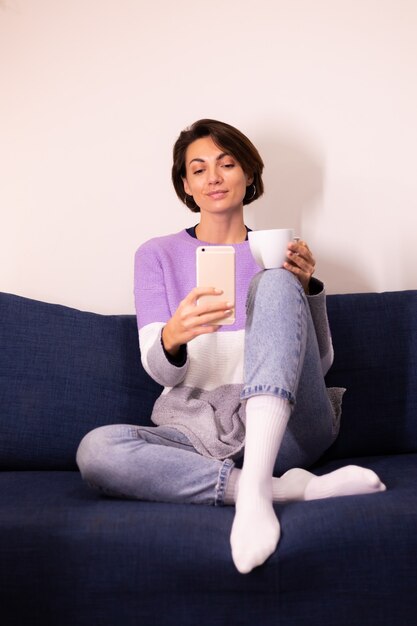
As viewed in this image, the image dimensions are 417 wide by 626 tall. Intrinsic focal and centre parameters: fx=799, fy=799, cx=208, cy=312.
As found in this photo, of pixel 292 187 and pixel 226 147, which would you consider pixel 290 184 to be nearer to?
pixel 292 187

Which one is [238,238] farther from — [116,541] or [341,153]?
[116,541]

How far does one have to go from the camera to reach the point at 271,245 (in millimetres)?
1710

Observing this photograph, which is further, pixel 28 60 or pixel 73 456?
pixel 28 60

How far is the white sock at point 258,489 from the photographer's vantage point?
55.3 inches

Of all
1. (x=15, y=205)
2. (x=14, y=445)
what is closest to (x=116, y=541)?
(x=14, y=445)

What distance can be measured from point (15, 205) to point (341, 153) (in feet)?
3.44

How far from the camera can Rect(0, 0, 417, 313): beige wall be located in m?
2.52

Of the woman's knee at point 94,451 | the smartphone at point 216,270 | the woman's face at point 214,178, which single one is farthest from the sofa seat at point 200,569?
the woman's face at point 214,178

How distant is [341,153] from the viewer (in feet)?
8.38

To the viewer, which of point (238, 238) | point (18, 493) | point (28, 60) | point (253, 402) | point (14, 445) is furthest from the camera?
point (28, 60)

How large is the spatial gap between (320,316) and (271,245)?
0.27 m

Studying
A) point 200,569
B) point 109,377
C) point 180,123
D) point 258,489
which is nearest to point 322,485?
point 258,489

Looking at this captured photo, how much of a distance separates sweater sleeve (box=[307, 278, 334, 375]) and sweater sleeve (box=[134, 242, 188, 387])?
1.07 ft

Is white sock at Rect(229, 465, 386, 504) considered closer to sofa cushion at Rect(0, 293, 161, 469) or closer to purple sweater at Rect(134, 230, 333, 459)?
purple sweater at Rect(134, 230, 333, 459)
